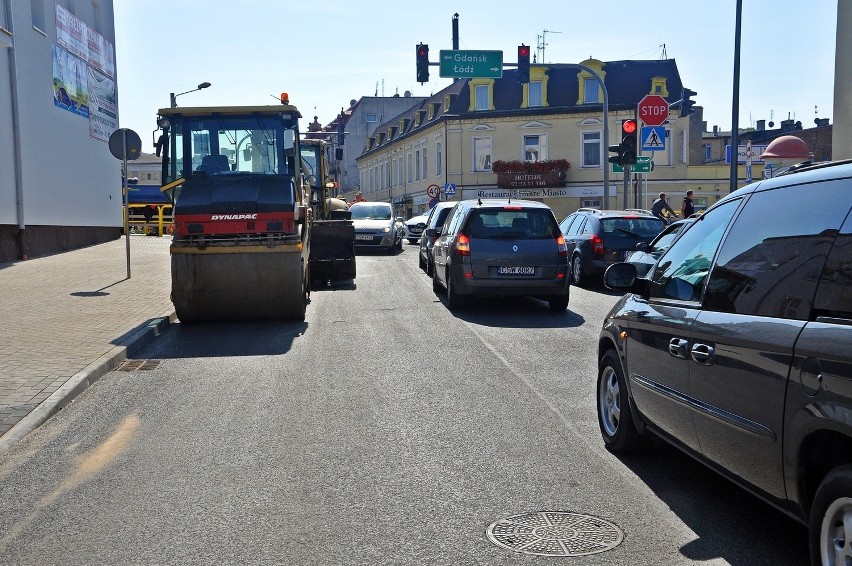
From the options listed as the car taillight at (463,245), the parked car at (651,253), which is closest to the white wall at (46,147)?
the car taillight at (463,245)

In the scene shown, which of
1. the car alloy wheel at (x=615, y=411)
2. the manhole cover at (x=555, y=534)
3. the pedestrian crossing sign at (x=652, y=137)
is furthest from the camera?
the pedestrian crossing sign at (x=652, y=137)

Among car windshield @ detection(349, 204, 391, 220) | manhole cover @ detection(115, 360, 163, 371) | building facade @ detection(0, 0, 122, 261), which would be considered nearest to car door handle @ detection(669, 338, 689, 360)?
manhole cover @ detection(115, 360, 163, 371)

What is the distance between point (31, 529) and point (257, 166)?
31.1 ft

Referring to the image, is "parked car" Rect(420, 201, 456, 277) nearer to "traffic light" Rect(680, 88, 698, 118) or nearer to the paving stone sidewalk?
the paving stone sidewalk

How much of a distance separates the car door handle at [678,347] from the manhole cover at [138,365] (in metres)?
6.14

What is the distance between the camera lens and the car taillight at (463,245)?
45.9ft

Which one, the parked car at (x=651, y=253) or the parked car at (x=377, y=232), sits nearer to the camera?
the parked car at (x=651, y=253)

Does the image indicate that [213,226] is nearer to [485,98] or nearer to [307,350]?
[307,350]

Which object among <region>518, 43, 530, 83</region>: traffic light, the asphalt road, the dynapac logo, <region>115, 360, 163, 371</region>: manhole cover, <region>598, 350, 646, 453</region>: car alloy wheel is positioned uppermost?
<region>518, 43, 530, 83</region>: traffic light

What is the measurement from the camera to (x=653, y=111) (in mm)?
22625

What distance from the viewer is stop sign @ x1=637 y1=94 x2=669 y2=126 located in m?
22.4

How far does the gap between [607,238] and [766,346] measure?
1437 cm

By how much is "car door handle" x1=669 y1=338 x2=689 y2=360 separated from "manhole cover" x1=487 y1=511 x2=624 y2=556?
3.04 ft

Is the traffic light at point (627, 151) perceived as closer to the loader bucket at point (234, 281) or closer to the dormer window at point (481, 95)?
the loader bucket at point (234, 281)
